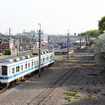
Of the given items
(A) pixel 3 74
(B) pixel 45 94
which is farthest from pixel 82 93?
(A) pixel 3 74

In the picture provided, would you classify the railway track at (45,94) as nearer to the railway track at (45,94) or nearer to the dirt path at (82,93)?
the railway track at (45,94)

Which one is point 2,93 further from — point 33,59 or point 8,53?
point 8,53

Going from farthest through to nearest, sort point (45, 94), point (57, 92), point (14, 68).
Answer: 1. point (14, 68)
2. point (57, 92)
3. point (45, 94)

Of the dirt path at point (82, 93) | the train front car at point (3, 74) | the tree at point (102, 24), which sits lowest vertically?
the dirt path at point (82, 93)

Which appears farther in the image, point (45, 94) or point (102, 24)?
point (102, 24)

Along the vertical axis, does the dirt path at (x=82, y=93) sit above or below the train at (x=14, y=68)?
below

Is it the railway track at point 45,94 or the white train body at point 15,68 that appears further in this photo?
the white train body at point 15,68

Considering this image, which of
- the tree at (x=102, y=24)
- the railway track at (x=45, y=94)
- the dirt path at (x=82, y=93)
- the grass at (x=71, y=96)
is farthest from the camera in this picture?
the tree at (x=102, y=24)

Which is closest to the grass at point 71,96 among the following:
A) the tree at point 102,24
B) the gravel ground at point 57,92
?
the gravel ground at point 57,92

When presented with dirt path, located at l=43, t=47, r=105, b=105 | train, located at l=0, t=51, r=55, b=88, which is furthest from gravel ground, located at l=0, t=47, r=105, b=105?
train, located at l=0, t=51, r=55, b=88

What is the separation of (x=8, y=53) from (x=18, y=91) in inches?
1371

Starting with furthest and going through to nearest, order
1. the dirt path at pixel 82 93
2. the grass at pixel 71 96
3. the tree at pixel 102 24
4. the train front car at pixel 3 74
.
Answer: the tree at pixel 102 24, the train front car at pixel 3 74, the grass at pixel 71 96, the dirt path at pixel 82 93

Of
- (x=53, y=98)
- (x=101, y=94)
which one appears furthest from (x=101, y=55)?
(x=53, y=98)

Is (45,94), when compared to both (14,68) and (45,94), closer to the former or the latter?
(45,94)
